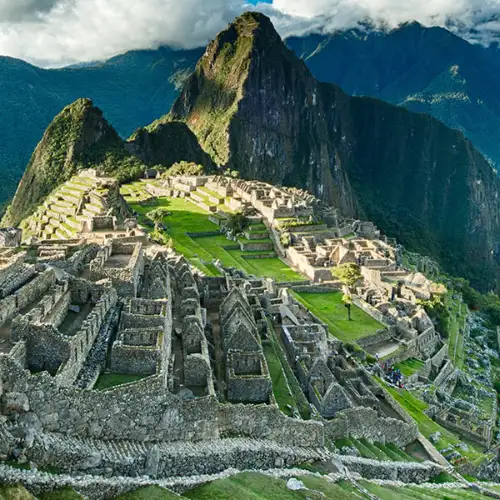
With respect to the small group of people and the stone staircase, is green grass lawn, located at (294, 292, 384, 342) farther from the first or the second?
the stone staircase

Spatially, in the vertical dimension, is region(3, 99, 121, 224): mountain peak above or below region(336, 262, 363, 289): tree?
above

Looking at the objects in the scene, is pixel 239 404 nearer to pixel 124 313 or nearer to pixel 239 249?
pixel 124 313

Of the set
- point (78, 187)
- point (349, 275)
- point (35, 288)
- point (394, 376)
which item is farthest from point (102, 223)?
point (78, 187)

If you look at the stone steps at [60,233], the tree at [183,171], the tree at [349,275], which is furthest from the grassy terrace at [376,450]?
the tree at [183,171]

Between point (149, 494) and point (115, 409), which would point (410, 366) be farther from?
point (149, 494)

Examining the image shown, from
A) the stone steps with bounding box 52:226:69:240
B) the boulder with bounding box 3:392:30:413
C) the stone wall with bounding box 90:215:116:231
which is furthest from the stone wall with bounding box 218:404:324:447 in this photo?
the stone steps with bounding box 52:226:69:240

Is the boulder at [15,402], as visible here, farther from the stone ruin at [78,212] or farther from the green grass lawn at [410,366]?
the green grass lawn at [410,366]
